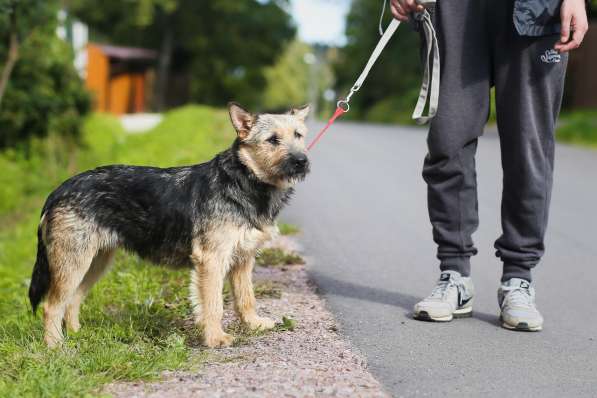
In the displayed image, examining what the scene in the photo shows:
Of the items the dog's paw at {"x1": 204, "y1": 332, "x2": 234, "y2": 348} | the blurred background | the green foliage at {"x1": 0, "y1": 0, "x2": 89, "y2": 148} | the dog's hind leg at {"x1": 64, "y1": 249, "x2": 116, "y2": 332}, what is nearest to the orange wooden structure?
the blurred background

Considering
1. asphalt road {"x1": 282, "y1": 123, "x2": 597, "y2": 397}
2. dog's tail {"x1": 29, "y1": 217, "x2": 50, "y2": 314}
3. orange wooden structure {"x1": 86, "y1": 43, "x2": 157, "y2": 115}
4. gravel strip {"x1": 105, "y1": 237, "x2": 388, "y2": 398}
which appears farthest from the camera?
orange wooden structure {"x1": 86, "y1": 43, "x2": 157, "y2": 115}

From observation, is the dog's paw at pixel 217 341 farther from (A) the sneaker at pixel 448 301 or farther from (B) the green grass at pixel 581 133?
(B) the green grass at pixel 581 133

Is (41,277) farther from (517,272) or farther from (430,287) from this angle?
(517,272)

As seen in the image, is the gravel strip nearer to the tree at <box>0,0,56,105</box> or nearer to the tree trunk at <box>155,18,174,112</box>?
the tree at <box>0,0,56,105</box>

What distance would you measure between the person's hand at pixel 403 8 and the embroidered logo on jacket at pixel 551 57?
0.72 metres

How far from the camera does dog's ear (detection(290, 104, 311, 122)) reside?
4770 millimetres

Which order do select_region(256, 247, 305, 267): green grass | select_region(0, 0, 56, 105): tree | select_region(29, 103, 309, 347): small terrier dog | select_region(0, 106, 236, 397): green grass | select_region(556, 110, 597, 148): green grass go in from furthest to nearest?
select_region(556, 110, 597, 148): green grass, select_region(0, 0, 56, 105): tree, select_region(256, 247, 305, 267): green grass, select_region(29, 103, 309, 347): small terrier dog, select_region(0, 106, 236, 397): green grass

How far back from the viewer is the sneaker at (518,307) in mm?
4281

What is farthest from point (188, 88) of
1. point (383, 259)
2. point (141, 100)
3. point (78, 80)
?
point (383, 259)

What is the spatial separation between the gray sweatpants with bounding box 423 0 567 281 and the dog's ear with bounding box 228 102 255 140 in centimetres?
106

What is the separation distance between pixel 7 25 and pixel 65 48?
20.7 ft

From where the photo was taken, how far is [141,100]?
153 feet

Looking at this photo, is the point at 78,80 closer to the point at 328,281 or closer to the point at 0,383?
the point at 328,281

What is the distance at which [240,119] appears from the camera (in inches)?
173
